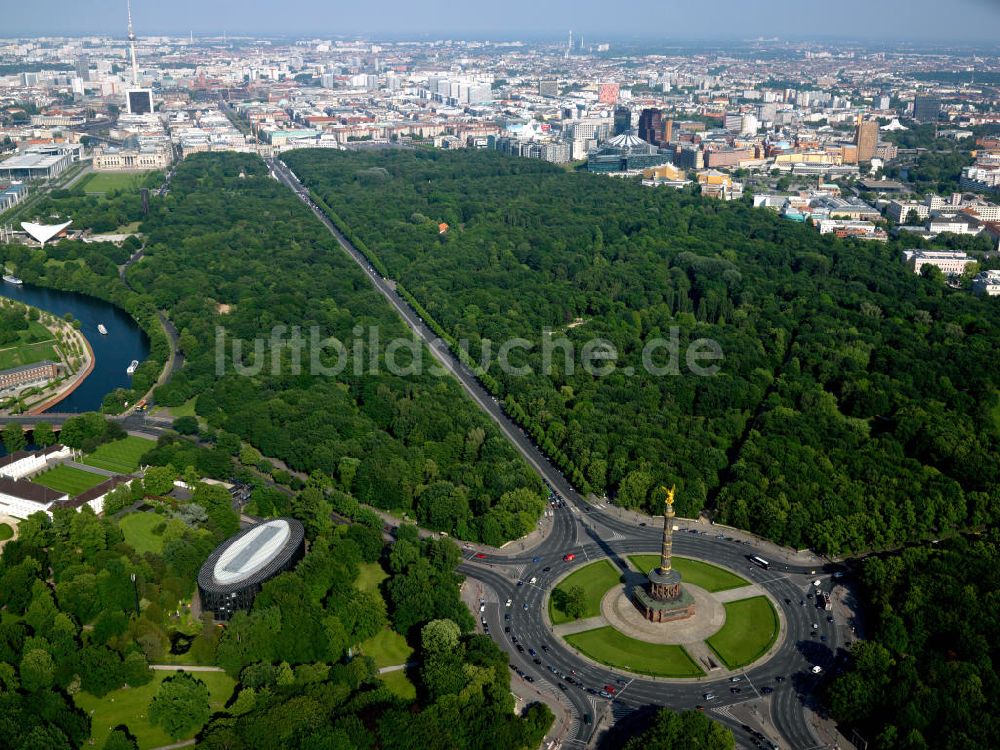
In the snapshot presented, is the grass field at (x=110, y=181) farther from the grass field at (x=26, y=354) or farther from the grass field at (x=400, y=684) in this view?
the grass field at (x=400, y=684)

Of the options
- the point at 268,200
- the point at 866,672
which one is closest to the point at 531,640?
the point at 866,672

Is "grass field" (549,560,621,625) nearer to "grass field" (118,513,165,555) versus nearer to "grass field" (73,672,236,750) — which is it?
"grass field" (73,672,236,750)

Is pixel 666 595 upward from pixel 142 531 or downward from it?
upward

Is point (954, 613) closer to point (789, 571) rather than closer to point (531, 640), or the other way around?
point (789, 571)

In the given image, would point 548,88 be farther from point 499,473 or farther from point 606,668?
point 606,668

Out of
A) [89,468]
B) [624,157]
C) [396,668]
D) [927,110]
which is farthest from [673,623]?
[927,110]

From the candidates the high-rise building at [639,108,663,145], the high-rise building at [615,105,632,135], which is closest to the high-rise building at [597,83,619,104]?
the high-rise building at [615,105,632,135]
